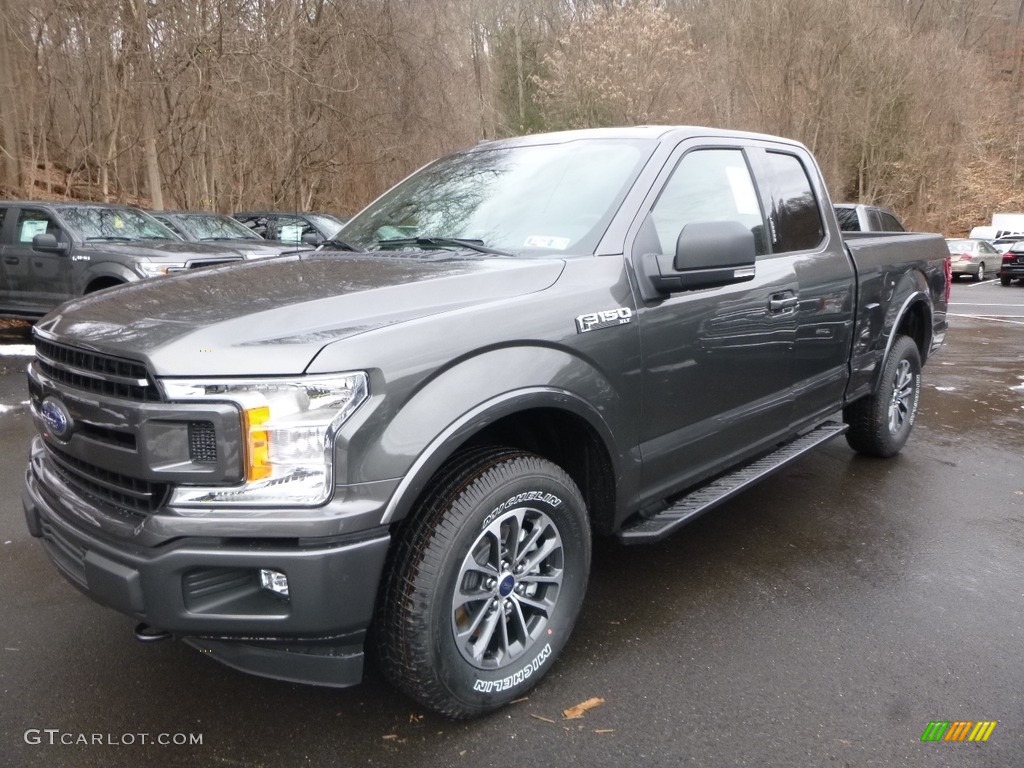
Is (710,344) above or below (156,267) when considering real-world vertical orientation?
below

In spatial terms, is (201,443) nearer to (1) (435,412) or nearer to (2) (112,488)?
(2) (112,488)

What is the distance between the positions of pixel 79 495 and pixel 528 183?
205 cm

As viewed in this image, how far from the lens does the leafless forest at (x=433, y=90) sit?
659 inches

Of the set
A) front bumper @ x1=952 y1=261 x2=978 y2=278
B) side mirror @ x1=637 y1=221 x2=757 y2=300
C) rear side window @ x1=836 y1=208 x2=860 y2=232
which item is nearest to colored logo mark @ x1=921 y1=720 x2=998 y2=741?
side mirror @ x1=637 y1=221 x2=757 y2=300

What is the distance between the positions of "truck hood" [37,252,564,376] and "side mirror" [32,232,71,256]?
7096 mm

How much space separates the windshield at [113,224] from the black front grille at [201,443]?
8607 millimetres

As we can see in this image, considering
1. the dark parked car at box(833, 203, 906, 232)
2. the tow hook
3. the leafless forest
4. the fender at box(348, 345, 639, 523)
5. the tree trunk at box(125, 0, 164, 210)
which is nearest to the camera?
the fender at box(348, 345, 639, 523)

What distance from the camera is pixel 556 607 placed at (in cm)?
278

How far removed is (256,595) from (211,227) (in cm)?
1126

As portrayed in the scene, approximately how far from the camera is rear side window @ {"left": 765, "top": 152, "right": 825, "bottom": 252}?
4.00 meters

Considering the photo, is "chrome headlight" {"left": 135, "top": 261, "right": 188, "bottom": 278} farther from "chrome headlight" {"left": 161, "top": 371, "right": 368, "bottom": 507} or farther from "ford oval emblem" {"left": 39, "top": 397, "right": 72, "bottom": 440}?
"chrome headlight" {"left": 161, "top": 371, "right": 368, "bottom": 507}

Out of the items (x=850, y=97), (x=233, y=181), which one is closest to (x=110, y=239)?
(x=233, y=181)

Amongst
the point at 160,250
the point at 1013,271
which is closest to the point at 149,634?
the point at 160,250

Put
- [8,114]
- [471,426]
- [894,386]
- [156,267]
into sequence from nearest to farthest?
[471,426]
[894,386]
[156,267]
[8,114]
